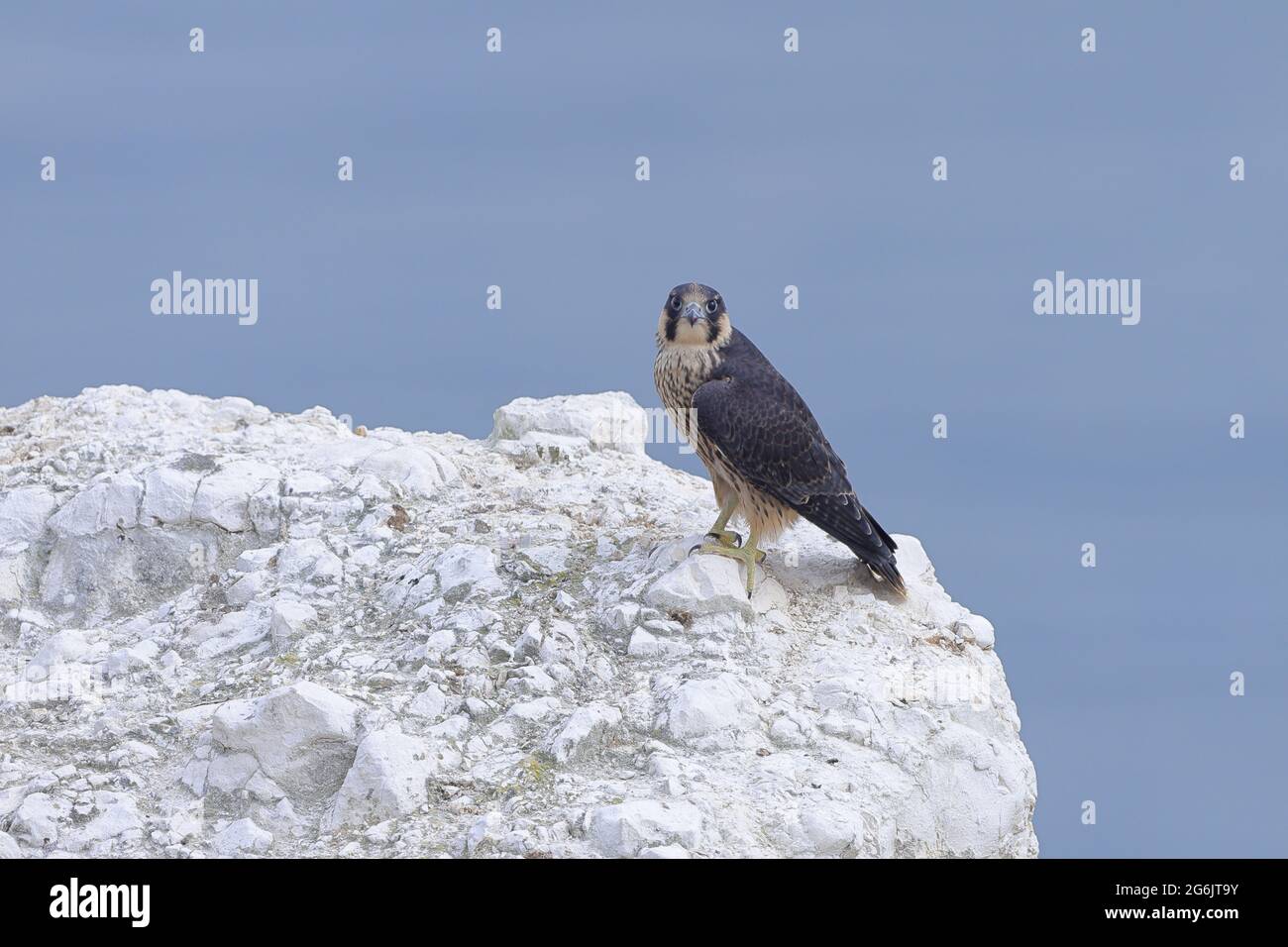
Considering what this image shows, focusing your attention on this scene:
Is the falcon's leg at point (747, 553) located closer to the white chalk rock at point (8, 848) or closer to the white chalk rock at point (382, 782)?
the white chalk rock at point (382, 782)

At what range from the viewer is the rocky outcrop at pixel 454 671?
28.2 feet

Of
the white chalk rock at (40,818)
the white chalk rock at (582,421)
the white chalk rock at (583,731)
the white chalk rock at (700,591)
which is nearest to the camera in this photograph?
the white chalk rock at (40,818)

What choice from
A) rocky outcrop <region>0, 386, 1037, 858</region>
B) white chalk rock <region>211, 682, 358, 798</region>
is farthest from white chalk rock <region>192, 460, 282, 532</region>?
white chalk rock <region>211, 682, 358, 798</region>

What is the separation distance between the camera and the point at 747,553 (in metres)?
10.1

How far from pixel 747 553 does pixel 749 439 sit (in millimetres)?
760

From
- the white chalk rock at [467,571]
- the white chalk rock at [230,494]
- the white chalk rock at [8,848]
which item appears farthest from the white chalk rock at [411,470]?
the white chalk rock at [8,848]

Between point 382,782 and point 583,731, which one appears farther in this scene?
point 583,731

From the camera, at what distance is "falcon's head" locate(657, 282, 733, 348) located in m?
10.1

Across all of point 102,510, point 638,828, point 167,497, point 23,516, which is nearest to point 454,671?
point 638,828

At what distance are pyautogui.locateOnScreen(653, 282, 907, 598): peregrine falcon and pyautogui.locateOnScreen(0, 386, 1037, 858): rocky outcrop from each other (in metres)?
0.40

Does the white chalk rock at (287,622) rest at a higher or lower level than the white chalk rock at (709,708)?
higher

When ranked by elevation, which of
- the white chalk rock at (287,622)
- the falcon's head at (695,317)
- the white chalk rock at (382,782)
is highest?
the falcon's head at (695,317)

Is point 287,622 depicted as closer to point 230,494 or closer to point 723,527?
point 230,494

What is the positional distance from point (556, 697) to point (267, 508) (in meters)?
3.06
